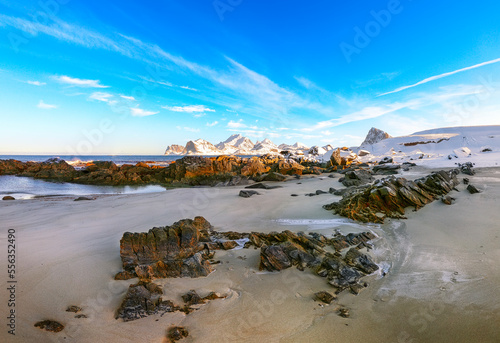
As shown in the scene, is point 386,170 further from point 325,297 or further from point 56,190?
point 56,190

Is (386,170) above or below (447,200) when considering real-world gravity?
above

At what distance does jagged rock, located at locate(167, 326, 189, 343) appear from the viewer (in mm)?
2842

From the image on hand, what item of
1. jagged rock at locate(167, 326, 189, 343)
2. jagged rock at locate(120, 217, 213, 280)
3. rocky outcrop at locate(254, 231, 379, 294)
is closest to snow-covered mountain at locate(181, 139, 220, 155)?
jagged rock at locate(120, 217, 213, 280)

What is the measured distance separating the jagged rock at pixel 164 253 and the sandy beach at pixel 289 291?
211mm

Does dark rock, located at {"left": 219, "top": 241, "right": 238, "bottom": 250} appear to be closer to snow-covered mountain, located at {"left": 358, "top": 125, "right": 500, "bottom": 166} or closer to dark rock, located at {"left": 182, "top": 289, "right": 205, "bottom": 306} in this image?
dark rock, located at {"left": 182, "top": 289, "right": 205, "bottom": 306}

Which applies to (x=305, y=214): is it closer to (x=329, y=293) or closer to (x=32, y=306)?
(x=329, y=293)

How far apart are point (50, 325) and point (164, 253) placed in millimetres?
1958

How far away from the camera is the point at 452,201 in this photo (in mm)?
7992

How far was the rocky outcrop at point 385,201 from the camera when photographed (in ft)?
24.1

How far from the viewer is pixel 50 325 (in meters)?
3.00

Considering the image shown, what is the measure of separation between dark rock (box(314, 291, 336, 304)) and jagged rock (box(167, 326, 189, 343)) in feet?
6.51

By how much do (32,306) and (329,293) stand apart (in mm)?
4467

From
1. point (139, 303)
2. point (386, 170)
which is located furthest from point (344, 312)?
point (386, 170)

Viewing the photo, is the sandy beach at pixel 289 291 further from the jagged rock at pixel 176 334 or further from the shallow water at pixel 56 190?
the shallow water at pixel 56 190
